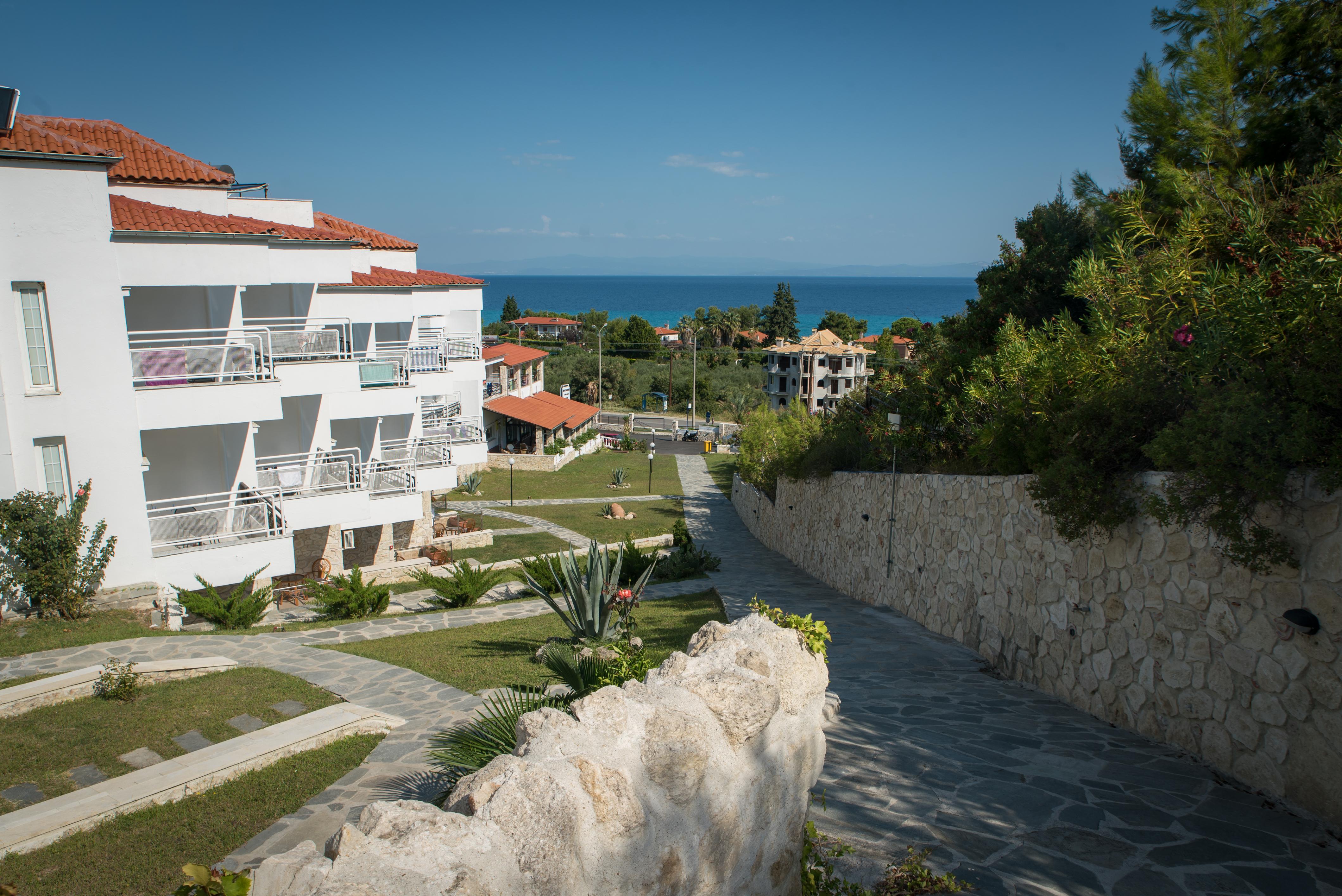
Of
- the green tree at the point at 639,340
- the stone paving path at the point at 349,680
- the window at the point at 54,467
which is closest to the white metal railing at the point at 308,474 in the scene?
the window at the point at 54,467

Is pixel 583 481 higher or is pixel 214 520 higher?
pixel 214 520

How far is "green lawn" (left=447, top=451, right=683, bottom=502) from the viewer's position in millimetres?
34938

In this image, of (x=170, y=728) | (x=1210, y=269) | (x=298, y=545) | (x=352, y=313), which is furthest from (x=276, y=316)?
(x=1210, y=269)

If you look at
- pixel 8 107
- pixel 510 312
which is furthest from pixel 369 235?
pixel 510 312

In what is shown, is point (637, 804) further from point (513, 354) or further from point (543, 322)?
point (543, 322)

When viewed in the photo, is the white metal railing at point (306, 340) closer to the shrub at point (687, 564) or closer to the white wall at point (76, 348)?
the white wall at point (76, 348)

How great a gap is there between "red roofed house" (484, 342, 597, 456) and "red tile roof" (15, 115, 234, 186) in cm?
2601

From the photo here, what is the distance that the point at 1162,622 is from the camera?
6582mm

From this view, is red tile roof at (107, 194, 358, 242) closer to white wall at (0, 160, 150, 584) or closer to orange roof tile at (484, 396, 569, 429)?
white wall at (0, 160, 150, 584)

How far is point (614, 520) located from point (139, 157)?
18.1 meters

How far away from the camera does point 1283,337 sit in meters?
5.49

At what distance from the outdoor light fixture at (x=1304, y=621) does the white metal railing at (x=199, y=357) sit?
590 inches

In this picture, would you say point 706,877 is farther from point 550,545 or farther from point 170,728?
point 550,545

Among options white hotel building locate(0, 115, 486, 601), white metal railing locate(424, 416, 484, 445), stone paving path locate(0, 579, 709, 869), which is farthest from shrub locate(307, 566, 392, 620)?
white metal railing locate(424, 416, 484, 445)
